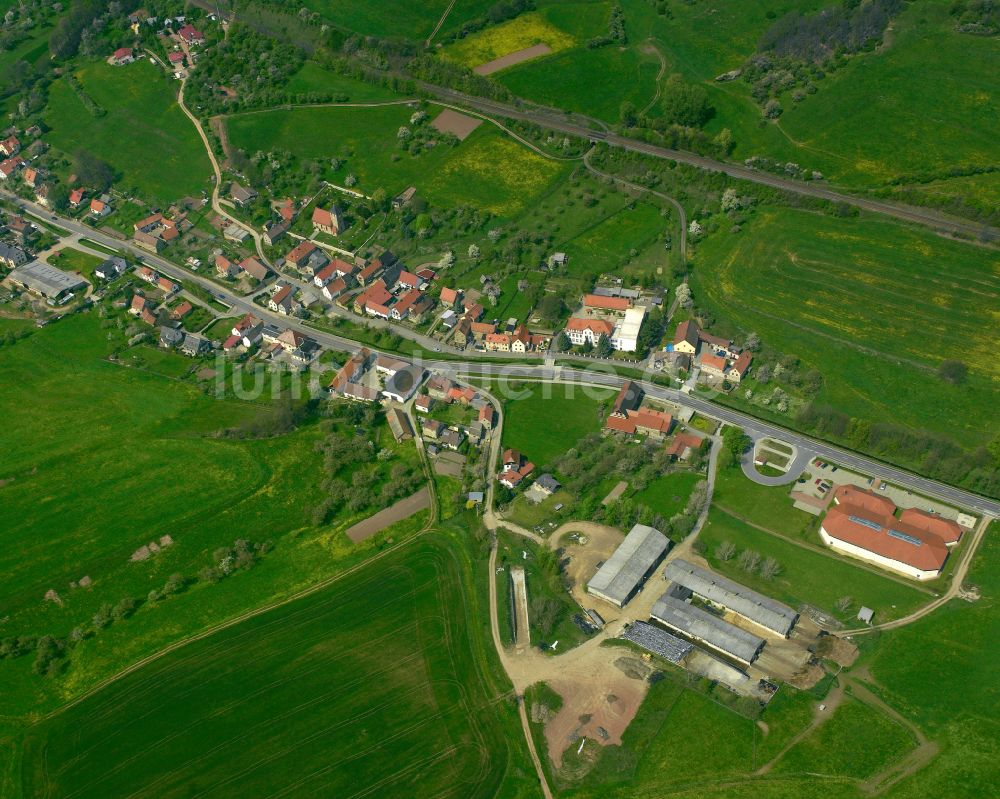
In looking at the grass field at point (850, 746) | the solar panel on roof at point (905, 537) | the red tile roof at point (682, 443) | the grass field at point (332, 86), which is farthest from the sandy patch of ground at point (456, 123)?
the grass field at point (850, 746)

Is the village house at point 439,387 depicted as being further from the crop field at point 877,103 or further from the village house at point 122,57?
the village house at point 122,57

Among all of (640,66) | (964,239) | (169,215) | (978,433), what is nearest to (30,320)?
(169,215)

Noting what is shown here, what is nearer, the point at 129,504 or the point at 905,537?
the point at 905,537

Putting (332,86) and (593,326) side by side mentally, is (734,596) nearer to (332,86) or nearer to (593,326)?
(593,326)

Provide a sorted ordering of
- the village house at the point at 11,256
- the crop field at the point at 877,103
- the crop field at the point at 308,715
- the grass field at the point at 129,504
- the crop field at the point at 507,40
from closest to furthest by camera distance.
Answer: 1. the crop field at the point at 308,715
2. the grass field at the point at 129,504
3. the village house at the point at 11,256
4. the crop field at the point at 877,103
5. the crop field at the point at 507,40

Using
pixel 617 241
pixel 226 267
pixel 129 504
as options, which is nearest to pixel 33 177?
pixel 226 267

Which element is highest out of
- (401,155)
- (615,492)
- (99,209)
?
(401,155)
